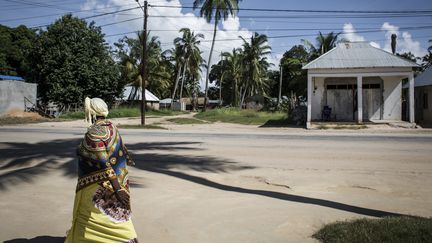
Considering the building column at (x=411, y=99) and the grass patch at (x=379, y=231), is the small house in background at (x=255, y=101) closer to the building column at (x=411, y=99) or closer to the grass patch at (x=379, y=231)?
the building column at (x=411, y=99)

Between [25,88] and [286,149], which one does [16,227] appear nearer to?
[286,149]

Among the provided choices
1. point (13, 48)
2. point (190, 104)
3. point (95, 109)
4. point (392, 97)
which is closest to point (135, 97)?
point (190, 104)

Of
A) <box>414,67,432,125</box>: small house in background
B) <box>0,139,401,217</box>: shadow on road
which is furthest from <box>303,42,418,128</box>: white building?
<box>0,139,401,217</box>: shadow on road

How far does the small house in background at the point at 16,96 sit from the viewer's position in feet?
105

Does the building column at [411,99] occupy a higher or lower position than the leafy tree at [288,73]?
lower

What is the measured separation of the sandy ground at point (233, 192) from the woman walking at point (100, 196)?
1146 millimetres

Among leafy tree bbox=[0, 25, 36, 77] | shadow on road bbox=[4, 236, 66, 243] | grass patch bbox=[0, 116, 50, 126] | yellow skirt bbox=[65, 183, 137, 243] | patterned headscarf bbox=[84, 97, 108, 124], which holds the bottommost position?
shadow on road bbox=[4, 236, 66, 243]

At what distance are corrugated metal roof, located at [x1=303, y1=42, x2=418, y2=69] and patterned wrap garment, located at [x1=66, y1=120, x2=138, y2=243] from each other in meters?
22.1

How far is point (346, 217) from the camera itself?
519 centimetres

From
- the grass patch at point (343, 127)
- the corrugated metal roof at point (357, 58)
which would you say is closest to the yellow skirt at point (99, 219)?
the grass patch at point (343, 127)

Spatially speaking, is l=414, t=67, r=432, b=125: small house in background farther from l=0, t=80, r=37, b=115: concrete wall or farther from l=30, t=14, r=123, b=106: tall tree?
l=0, t=80, r=37, b=115: concrete wall

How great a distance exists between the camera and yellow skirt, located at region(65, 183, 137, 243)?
3.43m

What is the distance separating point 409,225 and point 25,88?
3558cm

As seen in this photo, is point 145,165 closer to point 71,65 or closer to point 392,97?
point 392,97
